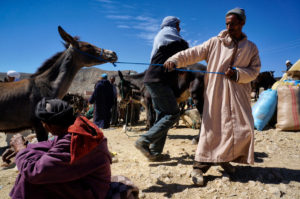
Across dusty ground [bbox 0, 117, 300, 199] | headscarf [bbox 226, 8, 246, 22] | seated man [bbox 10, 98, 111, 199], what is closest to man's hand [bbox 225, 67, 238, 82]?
headscarf [bbox 226, 8, 246, 22]

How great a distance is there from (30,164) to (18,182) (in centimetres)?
27

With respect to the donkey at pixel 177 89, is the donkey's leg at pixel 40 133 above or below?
below

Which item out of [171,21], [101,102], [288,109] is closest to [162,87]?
[171,21]

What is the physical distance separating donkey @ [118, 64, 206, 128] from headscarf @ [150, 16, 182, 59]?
60 cm

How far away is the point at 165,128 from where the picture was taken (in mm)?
3086

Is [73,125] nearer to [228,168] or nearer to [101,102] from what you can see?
[228,168]

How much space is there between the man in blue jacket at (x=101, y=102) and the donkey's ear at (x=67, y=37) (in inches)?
176

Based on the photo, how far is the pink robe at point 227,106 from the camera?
2436 millimetres

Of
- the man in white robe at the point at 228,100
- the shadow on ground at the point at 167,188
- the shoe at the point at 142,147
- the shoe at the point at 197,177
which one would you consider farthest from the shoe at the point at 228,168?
the shoe at the point at 142,147

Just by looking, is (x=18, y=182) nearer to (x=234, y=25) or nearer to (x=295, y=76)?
(x=234, y=25)

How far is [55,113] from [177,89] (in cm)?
271

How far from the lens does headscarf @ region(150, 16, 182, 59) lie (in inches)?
124

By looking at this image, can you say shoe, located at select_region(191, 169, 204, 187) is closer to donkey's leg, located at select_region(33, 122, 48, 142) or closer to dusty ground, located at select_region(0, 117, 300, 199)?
dusty ground, located at select_region(0, 117, 300, 199)

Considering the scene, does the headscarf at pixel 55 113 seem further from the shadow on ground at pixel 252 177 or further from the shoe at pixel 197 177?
the shoe at pixel 197 177
